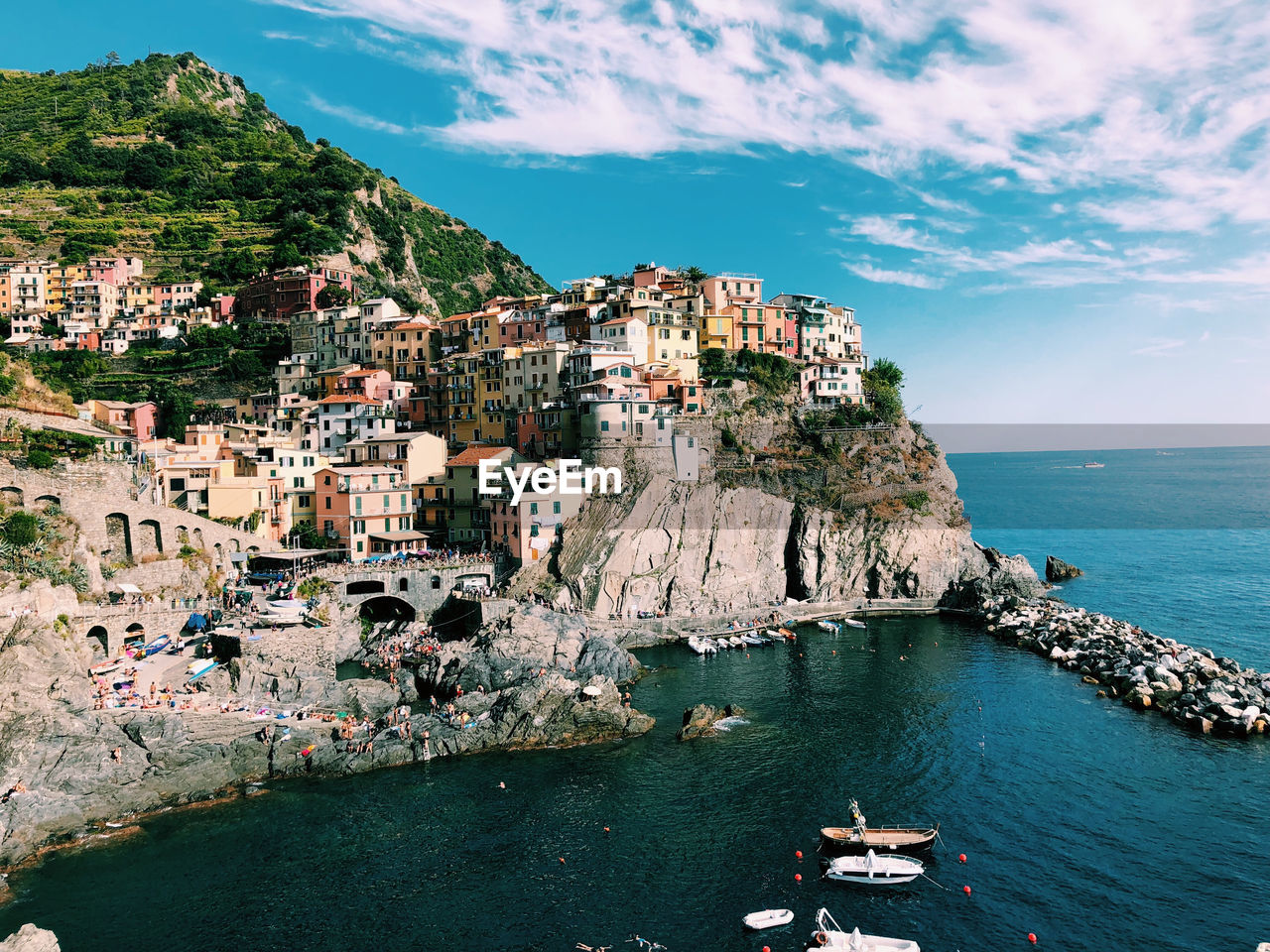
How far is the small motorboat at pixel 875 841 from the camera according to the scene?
110 feet

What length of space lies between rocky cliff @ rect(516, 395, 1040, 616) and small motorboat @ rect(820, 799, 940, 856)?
3140cm

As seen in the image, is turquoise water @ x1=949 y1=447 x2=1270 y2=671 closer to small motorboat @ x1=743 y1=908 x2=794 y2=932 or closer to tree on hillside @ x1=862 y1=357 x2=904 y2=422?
tree on hillside @ x1=862 y1=357 x2=904 y2=422

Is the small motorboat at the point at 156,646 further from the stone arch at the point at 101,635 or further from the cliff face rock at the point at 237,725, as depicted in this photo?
the cliff face rock at the point at 237,725

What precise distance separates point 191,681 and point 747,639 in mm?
35149

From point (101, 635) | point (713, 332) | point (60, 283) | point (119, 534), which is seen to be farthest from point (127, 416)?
point (713, 332)

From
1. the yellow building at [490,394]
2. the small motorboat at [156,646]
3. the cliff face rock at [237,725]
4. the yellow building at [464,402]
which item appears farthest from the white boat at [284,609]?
the yellow building at [464,402]

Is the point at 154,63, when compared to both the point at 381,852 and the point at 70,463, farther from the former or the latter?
the point at 381,852

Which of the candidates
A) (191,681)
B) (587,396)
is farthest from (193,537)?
(587,396)

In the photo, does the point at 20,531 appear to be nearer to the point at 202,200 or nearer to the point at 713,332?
the point at 713,332

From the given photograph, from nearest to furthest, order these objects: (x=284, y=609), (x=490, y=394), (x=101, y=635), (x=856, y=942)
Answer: (x=856, y=942)
(x=101, y=635)
(x=284, y=609)
(x=490, y=394)

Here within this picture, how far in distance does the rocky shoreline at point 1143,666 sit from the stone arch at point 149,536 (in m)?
57.0

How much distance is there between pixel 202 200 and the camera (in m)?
135

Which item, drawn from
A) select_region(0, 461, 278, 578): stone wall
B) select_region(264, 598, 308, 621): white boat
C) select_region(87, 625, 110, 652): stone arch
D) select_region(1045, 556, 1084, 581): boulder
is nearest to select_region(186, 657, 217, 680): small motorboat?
select_region(87, 625, 110, 652): stone arch

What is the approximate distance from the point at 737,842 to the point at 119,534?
4131 cm
